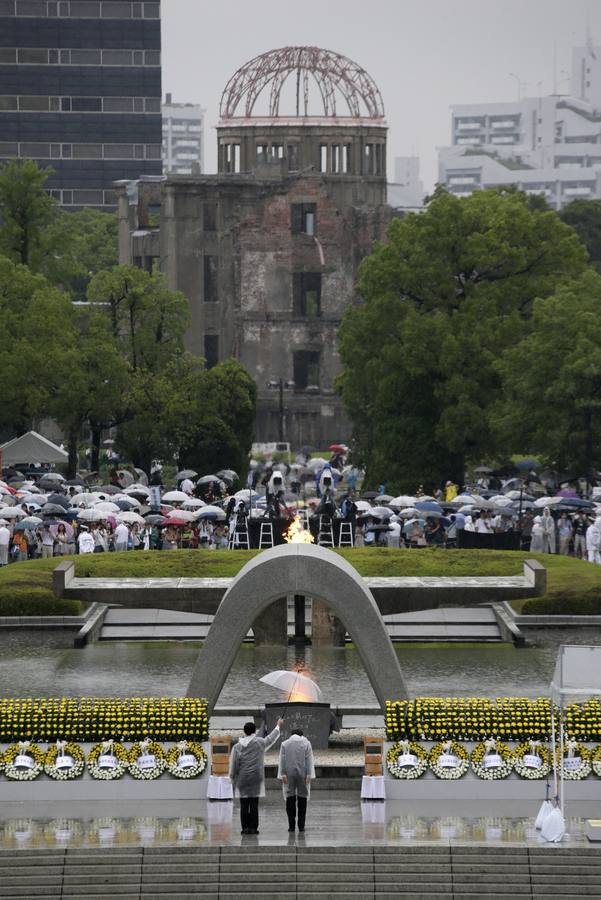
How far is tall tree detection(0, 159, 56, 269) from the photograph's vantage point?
82812 millimetres

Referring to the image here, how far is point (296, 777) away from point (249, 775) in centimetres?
57

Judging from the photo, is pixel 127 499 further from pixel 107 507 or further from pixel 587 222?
pixel 587 222

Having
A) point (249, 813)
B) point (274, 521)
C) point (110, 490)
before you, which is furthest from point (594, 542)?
point (249, 813)

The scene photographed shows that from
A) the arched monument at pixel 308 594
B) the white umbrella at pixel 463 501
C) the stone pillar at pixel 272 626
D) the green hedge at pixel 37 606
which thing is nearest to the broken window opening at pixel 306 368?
the white umbrella at pixel 463 501

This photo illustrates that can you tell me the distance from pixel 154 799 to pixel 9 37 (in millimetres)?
146984

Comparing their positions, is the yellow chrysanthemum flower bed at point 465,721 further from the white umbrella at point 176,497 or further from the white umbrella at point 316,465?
the white umbrella at point 316,465

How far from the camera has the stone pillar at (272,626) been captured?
131ft

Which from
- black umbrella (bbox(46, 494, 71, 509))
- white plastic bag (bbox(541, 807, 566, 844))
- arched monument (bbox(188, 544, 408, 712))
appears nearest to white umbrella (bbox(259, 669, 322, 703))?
arched monument (bbox(188, 544, 408, 712))

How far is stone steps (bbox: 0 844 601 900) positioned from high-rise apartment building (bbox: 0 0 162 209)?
483ft

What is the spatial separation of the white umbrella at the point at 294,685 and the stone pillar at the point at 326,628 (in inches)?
444

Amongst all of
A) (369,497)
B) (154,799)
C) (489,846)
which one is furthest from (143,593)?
(369,497)

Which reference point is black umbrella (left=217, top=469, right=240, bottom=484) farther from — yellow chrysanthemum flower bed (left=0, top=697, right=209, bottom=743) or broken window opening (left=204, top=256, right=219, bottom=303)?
yellow chrysanthemum flower bed (left=0, top=697, right=209, bottom=743)

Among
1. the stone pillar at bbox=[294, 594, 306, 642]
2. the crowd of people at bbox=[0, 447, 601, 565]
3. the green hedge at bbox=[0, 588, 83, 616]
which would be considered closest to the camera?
the stone pillar at bbox=[294, 594, 306, 642]

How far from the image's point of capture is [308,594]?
1178 inches
